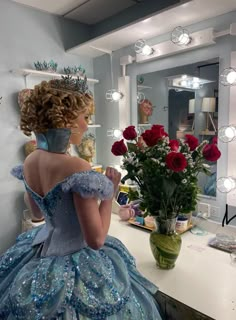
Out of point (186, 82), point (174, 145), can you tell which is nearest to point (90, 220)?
point (174, 145)

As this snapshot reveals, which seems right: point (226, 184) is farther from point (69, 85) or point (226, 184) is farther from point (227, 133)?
point (69, 85)

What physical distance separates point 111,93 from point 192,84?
0.67m

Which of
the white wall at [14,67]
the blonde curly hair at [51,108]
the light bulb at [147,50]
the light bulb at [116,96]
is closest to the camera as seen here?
the blonde curly hair at [51,108]

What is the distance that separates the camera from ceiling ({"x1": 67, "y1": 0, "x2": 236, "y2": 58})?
1305 mm

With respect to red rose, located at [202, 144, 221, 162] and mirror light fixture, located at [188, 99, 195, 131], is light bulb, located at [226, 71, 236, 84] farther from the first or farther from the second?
red rose, located at [202, 144, 221, 162]

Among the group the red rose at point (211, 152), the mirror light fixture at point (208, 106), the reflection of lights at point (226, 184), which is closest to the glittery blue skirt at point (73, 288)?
the red rose at point (211, 152)

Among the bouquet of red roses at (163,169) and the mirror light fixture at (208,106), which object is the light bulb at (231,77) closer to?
the mirror light fixture at (208,106)

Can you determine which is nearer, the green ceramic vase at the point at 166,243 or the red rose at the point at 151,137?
the red rose at the point at 151,137

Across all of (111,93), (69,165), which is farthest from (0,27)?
(69,165)

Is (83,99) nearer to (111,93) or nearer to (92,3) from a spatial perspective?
(111,93)

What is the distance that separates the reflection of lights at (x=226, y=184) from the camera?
1.38 meters

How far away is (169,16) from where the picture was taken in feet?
4.64

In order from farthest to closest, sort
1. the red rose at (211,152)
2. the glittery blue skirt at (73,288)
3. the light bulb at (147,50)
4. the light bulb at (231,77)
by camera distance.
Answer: the light bulb at (147,50) → the light bulb at (231,77) → the red rose at (211,152) → the glittery blue skirt at (73,288)

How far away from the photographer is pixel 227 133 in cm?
136
